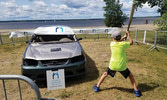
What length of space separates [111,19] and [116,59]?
2543 cm

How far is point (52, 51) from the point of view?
417 cm

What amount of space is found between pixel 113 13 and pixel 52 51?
2526 cm

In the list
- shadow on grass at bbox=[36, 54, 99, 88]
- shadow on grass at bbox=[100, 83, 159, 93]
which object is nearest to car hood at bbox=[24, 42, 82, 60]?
shadow on grass at bbox=[36, 54, 99, 88]

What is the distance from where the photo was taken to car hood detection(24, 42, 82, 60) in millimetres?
3932

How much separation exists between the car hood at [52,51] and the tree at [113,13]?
24.1 meters

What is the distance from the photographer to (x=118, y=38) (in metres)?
3.29

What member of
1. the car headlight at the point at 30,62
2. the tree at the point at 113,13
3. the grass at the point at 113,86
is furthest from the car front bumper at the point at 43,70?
the tree at the point at 113,13

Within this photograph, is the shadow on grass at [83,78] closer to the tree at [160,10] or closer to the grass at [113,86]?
the grass at [113,86]

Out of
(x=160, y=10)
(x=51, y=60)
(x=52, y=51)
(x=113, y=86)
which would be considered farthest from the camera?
(x=160, y=10)

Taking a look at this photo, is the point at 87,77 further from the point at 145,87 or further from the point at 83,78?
the point at 145,87

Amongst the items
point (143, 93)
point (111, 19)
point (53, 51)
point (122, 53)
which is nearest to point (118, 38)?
point (122, 53)

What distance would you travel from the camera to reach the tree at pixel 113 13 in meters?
27.0

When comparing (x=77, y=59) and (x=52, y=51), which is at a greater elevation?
(x=52, y=51)

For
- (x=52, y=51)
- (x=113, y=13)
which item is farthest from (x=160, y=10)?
(x=113, y=13)
